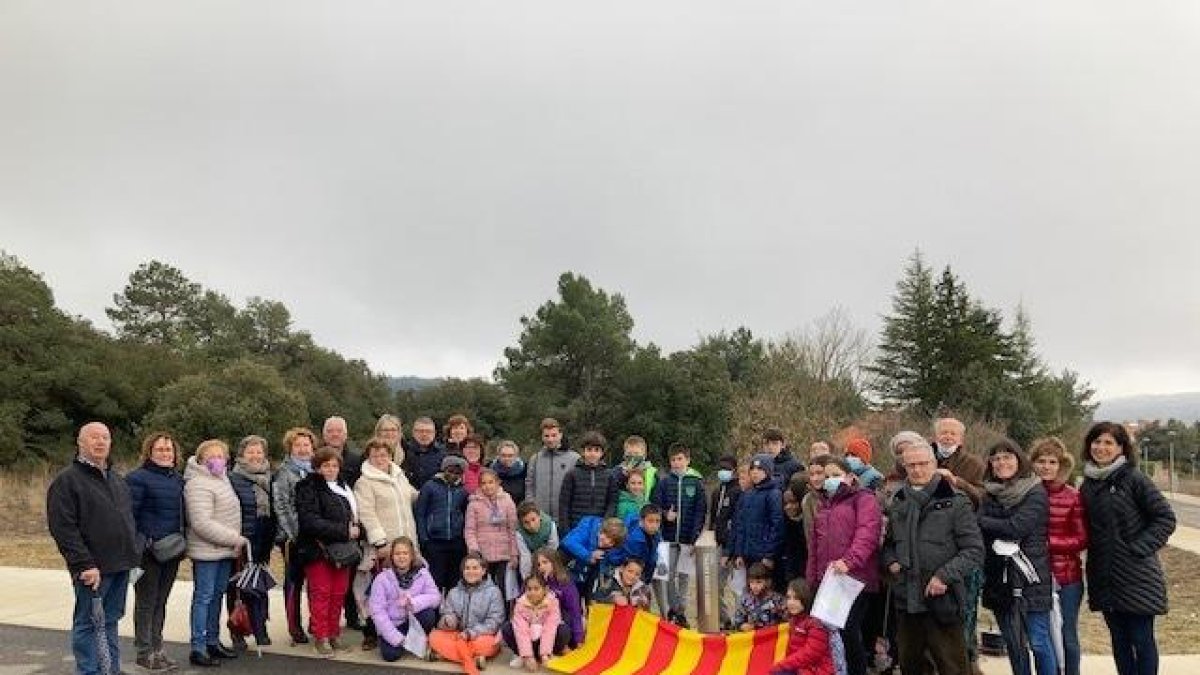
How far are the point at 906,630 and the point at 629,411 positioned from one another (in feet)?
107

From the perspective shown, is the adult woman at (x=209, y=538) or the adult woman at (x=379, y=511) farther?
the adult woman at (x=379, y=511)

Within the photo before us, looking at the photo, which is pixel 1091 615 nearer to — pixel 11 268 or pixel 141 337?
pixel 11 268

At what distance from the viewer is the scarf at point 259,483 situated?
7520 mm

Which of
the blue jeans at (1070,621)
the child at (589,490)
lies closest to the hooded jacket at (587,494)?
the child at (589,490)

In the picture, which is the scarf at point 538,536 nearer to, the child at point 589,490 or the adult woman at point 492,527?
the adult woman at point 492,527

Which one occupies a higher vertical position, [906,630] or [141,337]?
[141,337]

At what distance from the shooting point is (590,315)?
141 ft

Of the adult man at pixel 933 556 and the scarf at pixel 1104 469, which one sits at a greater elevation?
the scarf at pixel 1104 469

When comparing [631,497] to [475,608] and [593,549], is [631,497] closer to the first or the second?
[593,549]

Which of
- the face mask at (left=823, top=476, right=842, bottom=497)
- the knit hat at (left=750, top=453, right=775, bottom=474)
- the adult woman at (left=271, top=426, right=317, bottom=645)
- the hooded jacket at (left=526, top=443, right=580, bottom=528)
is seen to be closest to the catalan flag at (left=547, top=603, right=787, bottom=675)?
the face mask at (left=823, top=476, right=842, bottom=497)

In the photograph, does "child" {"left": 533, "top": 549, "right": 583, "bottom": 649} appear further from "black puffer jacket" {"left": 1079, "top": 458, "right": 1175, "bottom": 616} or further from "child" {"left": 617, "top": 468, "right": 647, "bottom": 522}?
"black puffer jacket" {"left": 1079, "top": 458, "right": 1175, "bottom": 616}

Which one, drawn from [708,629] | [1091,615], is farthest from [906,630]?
[1091,615]

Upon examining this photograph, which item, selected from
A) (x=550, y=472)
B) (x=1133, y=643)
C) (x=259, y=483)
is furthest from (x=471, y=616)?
(x=1133, y=643)

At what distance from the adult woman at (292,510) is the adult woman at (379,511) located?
481mm
